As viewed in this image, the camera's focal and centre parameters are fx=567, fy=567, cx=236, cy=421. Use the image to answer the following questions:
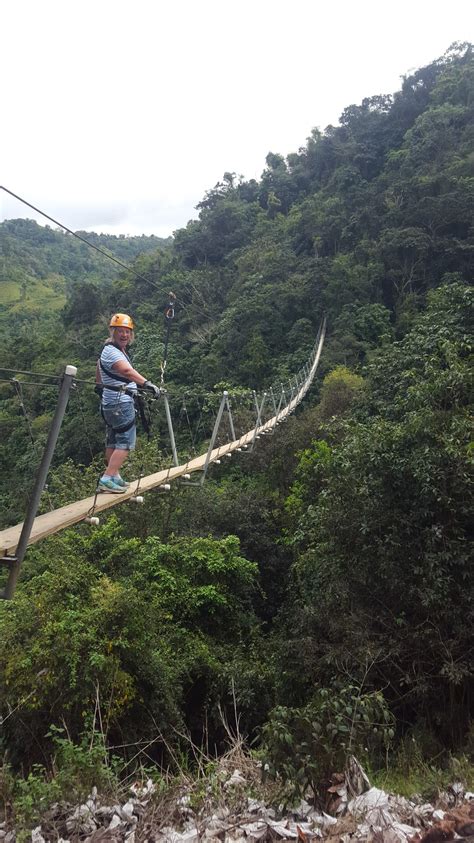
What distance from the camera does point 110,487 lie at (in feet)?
7.98

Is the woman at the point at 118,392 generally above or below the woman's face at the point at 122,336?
below

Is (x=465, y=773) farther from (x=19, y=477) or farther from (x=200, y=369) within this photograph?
(x=200, y=369)

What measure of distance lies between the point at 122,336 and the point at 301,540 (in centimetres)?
334

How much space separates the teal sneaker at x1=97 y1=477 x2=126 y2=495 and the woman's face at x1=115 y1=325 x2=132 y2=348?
0.58 m

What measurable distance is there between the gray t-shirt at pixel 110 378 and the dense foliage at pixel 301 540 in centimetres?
36

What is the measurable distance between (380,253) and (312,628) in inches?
434

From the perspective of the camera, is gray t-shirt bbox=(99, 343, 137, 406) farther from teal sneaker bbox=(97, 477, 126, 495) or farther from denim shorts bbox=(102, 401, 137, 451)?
teal sneaker bbox=(97, 477, 126, 495)

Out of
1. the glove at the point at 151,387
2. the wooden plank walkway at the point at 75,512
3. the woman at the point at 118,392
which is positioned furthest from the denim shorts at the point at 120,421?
the wooden plank walkway at the point at 75,512

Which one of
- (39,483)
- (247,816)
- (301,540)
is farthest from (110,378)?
(301,540)

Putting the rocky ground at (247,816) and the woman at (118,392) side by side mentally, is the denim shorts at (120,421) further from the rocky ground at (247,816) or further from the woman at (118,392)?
the rocky ground at (247,816)

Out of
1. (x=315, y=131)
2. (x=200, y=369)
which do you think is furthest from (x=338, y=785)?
(x=315, y=131)

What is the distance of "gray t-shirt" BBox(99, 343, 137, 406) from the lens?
2254 millimetres

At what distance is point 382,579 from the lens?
361cm

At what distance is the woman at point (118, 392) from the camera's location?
7.39ft
